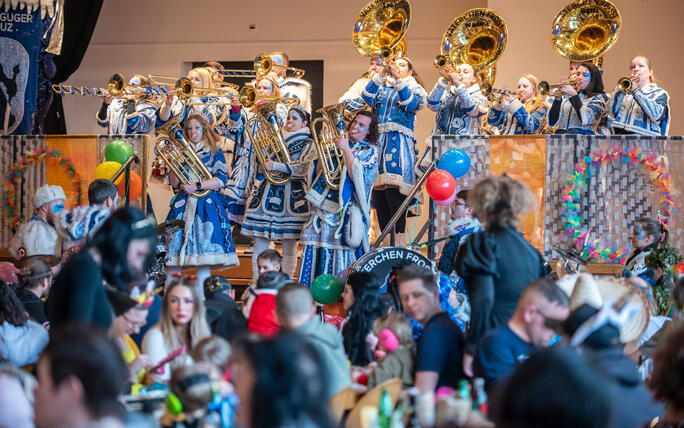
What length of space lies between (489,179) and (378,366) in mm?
918

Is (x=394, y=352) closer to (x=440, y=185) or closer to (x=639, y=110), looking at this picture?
(x=440, y=185)

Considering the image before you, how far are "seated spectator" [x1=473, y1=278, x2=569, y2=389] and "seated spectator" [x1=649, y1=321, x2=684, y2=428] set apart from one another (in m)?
0.62

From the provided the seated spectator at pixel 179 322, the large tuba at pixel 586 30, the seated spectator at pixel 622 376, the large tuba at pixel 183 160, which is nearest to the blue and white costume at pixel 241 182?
the large tuba at pixel 183 160

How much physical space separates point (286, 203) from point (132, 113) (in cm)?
237

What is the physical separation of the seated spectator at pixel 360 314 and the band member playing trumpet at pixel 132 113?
4301mm

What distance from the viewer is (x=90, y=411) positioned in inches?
88.7

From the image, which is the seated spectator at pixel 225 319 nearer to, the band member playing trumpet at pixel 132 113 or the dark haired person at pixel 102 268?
the dark haired person at pixel 102 268

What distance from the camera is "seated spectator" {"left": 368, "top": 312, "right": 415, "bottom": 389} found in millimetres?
3775

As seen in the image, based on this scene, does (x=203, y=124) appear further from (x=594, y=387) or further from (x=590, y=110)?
(x=594, y=387)

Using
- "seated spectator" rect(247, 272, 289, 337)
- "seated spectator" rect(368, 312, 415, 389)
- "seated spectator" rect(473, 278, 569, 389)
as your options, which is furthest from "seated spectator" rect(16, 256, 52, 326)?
"seated spectator" rect(473, 278, 569, 389)

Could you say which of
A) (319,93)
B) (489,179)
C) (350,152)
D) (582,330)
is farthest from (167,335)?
(319,93)

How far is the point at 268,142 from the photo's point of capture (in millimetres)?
7328

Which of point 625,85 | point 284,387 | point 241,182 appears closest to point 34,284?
point 241,182

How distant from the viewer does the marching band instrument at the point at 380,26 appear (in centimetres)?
821
